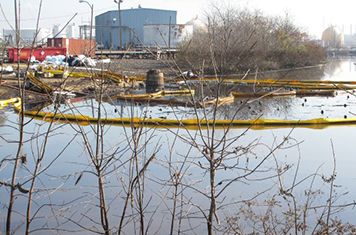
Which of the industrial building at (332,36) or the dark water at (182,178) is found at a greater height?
the industrial building at (332,36)

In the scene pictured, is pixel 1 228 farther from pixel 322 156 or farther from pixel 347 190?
pixel 322 156

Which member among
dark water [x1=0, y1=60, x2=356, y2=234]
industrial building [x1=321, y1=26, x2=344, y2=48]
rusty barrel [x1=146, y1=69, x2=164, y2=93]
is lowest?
dark water [x1=0, y1=60, x2=356, y2=234]

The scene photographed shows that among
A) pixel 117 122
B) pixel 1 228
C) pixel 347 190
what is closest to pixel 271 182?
pixel 347 190

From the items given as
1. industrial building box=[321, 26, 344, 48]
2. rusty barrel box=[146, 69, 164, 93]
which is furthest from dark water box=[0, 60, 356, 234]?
industrial building box=[321, 26, 344, 48]

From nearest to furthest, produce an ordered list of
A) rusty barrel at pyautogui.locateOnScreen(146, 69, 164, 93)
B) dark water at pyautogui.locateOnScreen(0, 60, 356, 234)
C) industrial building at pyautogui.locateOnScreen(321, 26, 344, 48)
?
dark water at pyautogui.locateOnScreen(0, 60, 356, 234), rusty barrel at pyautogui.locateOnScreen(146, 69, 164, 93), industrial building at pyautogui.locateOnScreen(321, 26, 344, 48)

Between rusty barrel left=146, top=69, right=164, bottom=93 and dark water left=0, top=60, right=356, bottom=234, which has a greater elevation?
rusty barrel left=146, top=69, right=164, bottom=93

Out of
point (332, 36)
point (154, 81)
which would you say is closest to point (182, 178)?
point (154, 81)

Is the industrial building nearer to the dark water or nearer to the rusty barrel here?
the rusty barrel

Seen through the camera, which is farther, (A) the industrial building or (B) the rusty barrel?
(A) the industrial building

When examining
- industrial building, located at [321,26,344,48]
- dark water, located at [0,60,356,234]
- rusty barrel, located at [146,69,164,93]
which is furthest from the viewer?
industrial building, located at [321,26,344,48]

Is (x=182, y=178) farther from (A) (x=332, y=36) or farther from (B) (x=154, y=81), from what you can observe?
(A) (x=332, y=36)

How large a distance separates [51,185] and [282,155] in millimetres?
3094

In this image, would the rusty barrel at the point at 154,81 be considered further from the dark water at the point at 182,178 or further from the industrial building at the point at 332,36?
the industrial building at the point at 332,36

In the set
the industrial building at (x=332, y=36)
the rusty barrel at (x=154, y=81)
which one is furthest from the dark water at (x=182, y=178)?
the industrial building at (x=332, y=36)
